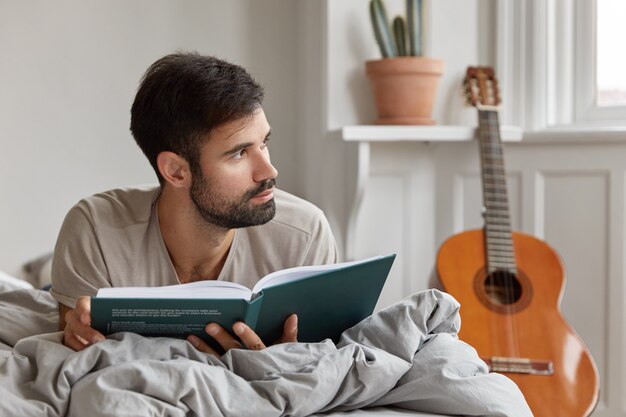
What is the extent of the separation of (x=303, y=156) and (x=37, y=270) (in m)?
0.89

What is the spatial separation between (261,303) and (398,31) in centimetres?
145

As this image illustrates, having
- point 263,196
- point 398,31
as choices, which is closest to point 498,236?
point 398,31

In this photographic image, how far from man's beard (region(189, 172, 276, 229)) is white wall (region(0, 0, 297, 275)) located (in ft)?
4.12

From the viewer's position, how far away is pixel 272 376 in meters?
1.21

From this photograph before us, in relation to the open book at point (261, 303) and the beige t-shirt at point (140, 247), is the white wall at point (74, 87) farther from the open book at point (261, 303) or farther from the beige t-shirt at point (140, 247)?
the open book at point (261, 303)

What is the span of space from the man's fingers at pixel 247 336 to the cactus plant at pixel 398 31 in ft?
4.67

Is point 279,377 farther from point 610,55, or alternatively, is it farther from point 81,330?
point 610,55

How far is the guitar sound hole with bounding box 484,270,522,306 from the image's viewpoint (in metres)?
2.41

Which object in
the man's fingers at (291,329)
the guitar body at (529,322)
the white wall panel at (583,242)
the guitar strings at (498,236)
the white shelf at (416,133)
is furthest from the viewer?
the white wall panel at (583,242)

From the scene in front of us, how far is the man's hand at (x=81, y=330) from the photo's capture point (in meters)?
1.32

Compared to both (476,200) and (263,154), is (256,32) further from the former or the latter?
(263,154)

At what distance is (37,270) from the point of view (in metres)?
2.65

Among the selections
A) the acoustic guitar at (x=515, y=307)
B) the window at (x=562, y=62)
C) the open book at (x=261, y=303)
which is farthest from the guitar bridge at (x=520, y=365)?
the open book at (x=261, y=303)

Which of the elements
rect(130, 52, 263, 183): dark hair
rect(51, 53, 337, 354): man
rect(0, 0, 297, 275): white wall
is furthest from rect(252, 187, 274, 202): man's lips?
rect(0, 0, 297, 275): white wall
